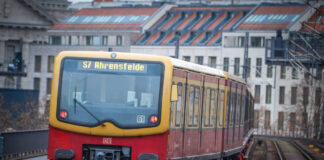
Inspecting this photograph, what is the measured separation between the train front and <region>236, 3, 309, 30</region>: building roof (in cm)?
7575

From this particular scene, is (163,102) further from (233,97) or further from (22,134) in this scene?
(22,134)

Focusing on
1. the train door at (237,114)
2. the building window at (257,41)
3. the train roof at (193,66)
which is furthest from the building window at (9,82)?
the train roof at (193,66)

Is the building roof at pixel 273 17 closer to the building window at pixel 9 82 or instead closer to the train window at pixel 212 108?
the building window at pixel 9 82

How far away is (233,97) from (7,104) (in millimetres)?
27767

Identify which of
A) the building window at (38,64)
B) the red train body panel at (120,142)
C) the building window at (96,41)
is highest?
the building window at (96,41)

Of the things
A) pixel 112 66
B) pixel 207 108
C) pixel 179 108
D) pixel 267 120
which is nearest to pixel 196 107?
pixel 207 108

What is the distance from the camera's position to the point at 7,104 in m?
48.6

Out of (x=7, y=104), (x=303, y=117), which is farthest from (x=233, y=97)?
(x=303, y=117)

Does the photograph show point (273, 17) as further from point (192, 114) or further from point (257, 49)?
point (192, 114)

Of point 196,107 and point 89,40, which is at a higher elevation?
point 89,40

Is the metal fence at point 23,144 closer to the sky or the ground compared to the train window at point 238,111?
closer to the ground

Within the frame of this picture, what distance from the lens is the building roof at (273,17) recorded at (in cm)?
9179

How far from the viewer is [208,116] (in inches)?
768

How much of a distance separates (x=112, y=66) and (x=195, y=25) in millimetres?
86770
